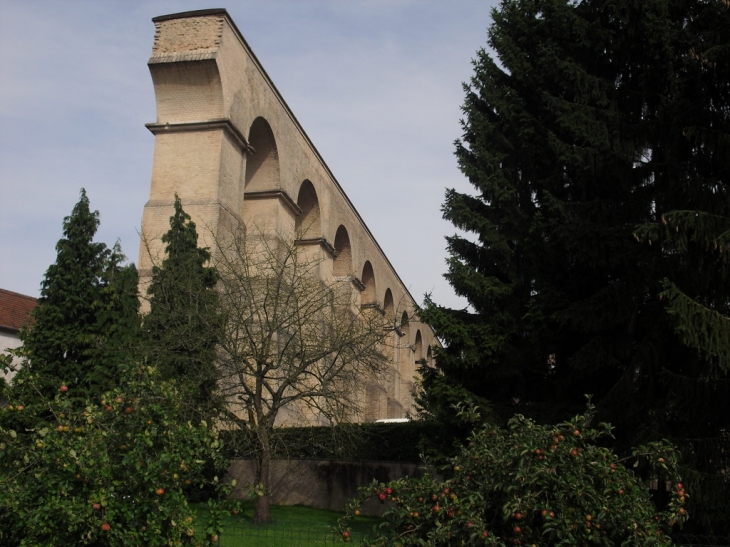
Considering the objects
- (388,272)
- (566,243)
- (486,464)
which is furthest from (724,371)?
(388,272)

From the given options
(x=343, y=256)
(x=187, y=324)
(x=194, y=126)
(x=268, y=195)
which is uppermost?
(x=343, y=256)

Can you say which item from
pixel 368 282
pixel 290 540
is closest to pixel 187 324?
pixel 290 540

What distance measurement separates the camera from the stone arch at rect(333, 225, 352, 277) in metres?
27.0

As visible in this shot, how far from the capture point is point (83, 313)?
12.9m

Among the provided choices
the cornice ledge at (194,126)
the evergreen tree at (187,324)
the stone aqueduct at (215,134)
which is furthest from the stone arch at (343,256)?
the evergreen tree at (187,324)

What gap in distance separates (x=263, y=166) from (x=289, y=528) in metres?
11.6

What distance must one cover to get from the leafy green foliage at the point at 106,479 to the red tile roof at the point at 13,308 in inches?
589

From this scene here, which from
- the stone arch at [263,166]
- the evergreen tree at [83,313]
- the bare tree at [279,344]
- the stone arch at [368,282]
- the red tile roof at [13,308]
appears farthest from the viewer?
the stone arch at [368,282]

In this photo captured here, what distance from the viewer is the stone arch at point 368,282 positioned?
101 feet

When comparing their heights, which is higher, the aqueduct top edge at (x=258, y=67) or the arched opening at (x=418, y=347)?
the aqueduct top edge at (x=258, y=67)

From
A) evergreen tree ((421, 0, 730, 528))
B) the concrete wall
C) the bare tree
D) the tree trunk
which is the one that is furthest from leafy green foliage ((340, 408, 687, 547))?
the concrete wall

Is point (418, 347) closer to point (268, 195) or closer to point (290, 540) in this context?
point (268, 195)

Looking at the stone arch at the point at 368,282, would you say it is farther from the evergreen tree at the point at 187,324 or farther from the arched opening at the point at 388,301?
the evergreen tree at the point at 187,324

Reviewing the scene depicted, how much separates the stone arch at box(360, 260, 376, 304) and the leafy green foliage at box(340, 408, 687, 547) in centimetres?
2484
